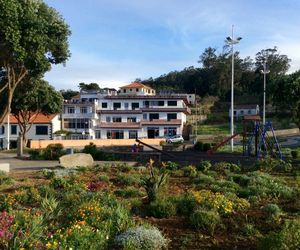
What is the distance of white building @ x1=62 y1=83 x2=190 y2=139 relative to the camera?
78438 mm

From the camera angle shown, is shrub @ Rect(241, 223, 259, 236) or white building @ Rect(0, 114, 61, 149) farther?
white building @ Rect(0, 114, 61, 149)

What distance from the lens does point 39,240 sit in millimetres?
7121

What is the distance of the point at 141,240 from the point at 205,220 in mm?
1840

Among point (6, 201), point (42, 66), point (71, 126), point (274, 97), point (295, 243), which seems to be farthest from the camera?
point (71, 126)

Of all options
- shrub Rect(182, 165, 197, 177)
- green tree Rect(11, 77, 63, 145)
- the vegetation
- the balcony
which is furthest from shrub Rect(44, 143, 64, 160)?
the balcony

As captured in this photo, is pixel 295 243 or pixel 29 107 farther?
pixel 29 107

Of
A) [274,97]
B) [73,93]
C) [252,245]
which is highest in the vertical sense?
[73,93]

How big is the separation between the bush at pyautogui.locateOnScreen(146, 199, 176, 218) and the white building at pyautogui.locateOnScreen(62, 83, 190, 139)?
67.1 meters

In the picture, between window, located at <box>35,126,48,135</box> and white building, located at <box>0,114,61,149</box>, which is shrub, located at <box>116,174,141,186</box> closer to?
white building, located at <box>0,114,61,149</box>

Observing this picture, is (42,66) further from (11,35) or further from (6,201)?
(6,201)

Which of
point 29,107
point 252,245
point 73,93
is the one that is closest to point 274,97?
point 29,107

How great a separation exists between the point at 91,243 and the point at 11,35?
63.2ft

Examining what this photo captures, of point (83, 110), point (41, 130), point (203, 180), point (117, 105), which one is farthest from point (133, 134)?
point (203, 180)

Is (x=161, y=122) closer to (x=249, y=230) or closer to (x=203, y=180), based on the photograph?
(x=203, y=180)
